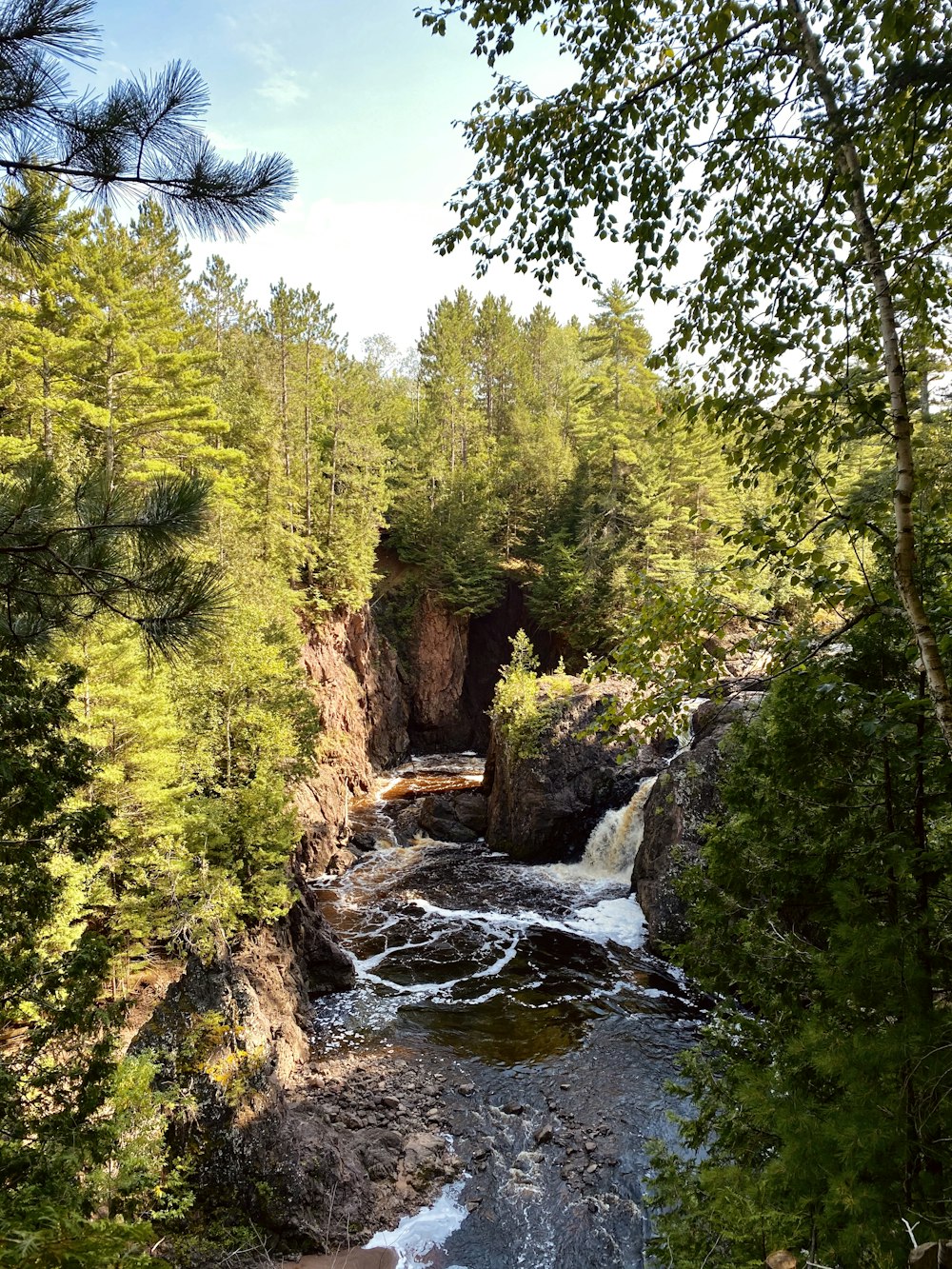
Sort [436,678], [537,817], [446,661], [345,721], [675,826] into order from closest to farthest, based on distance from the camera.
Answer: [675,826] < [537,817] < [345,721] < [436,678] < [446,661]

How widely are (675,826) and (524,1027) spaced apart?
502 cm

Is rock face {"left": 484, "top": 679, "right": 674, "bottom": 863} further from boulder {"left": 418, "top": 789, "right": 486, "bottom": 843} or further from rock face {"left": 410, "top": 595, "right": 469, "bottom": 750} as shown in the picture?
rock face {"left": 410, "top": 595, "right": 469, "bottom": 750}

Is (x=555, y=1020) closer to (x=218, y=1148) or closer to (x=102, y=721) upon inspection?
(x=218, y=1148)

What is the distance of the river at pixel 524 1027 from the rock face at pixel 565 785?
2.03ft

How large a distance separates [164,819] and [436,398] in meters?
29.0

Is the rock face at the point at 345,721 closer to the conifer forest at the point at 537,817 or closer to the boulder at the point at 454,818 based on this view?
the conifer forest at the point at 537,817

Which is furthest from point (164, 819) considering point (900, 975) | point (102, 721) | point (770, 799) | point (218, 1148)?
point (900, 975)

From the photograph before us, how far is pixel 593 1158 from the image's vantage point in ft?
27.1

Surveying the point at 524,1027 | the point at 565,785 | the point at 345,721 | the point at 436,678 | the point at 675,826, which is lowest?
the point at 524,1027

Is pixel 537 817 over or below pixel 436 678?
below

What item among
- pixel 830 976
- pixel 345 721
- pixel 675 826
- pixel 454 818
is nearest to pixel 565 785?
pixel 454 818

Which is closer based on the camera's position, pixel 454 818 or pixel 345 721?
pixel 454 818

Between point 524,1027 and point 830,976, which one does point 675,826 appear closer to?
point 524,1027

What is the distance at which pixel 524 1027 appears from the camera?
11.2 metres
